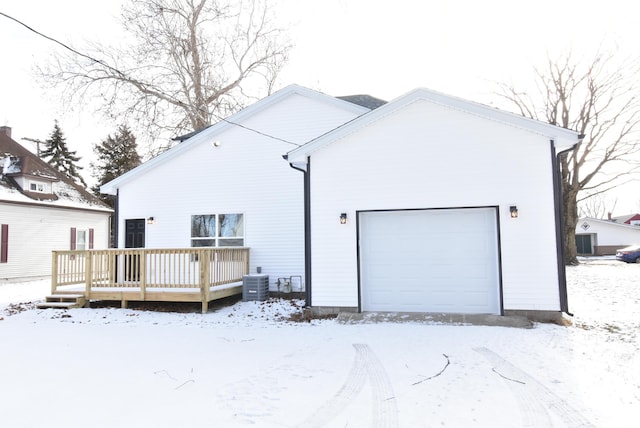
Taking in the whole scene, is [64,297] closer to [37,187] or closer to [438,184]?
[438,184]

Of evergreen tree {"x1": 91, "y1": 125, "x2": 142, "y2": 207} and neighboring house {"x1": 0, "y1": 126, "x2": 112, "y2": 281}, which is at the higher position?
evergreen tree {"x1": 91, "y1": 125, "x2": 142, "y2": 207}

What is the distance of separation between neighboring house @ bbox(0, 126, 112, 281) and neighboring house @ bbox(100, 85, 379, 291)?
689 centimetres

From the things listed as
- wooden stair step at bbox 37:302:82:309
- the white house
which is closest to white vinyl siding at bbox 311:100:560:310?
the white house

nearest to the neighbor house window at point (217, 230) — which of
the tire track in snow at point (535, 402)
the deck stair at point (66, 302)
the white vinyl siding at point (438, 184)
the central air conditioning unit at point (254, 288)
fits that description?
the central air conditioning unit at point (254, 288)

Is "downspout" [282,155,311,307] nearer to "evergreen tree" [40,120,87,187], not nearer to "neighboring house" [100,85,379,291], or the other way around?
"neighboring house" [100,85,379,291]

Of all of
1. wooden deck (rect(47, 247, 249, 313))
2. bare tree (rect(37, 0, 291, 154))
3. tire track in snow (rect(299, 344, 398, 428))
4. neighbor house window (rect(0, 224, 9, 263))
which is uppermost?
bare tree (rect(37, 0, 291, 154))

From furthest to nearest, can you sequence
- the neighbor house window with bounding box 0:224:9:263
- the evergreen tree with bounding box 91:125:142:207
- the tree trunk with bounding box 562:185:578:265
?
the evergreen tree with bounding box 91:125:142:207 < the tree trunk with bounding box 562:185:578:265 < the neighbor house window with bounding box 0:224:9:263

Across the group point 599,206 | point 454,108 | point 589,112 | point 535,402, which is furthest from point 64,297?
point 599,206

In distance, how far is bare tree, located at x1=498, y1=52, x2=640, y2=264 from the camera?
1972 cm

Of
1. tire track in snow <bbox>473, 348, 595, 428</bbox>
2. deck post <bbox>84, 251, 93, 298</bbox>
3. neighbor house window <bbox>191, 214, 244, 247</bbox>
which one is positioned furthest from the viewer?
neighbor house window <bbox>191, 214, 244, 247</bbox>

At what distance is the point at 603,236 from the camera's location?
33125 mm

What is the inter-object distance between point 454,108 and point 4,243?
16.2 meters

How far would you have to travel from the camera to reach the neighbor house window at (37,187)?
17125 millimetres

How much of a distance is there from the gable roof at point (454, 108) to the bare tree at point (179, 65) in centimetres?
1136
